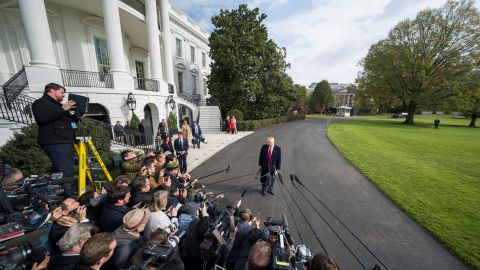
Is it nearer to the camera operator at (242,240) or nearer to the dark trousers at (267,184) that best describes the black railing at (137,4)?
the dark trousers at (267,184)

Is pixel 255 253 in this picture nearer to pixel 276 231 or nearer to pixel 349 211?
pixel 276 231

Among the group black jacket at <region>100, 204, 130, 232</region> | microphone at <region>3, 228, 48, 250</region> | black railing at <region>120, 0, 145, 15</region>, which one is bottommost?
black jacket at <region>100, 204, 130, 232</region>

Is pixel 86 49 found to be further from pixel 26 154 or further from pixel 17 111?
pixel 26 154

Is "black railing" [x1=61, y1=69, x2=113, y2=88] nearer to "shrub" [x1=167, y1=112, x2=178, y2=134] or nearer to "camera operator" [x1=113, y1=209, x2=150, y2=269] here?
"shrub" [x1=167, y1=112, x2=178, y2=134]

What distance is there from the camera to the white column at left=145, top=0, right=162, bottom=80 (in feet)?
41.6

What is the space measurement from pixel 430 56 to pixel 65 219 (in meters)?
39.5

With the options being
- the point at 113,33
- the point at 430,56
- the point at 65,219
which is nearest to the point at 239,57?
the point at 113,33

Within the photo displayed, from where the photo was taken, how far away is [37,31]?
8258 millimetres

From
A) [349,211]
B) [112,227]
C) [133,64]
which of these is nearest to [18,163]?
[112,227]

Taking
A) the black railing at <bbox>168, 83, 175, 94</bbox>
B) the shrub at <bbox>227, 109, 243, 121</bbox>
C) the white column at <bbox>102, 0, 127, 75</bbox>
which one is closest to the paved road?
the white column at <bbox>102, 0, 127, 75</bbox>

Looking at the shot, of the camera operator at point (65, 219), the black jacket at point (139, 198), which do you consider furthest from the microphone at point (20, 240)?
the black jacket at point (139, 198)

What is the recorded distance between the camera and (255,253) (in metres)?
1.97

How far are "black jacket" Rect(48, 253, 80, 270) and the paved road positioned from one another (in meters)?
3.67

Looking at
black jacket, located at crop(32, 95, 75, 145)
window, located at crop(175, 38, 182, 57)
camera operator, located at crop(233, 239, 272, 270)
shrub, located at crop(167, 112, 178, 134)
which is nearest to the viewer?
camera operator, located at crop(233, 239, 272, 270)
